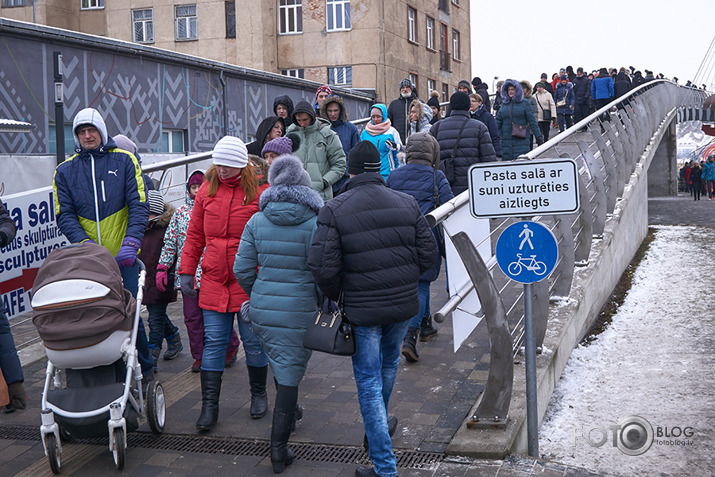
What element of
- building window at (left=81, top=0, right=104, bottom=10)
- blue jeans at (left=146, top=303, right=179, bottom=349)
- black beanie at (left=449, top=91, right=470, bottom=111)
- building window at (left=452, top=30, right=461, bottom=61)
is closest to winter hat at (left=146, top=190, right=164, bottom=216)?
blue jeans at (left=146, top=303, right=179, bottom=349)

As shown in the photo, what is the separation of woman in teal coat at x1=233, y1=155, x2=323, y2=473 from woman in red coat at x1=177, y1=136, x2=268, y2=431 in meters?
0.56

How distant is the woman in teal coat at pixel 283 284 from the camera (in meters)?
4.87

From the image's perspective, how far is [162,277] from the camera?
647 cm

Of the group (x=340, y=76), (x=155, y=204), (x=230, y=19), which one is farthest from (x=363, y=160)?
(x=230, y=19)

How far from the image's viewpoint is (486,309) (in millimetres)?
5184

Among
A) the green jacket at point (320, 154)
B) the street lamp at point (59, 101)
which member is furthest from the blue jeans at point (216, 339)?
the street lamp at point (59, 101)

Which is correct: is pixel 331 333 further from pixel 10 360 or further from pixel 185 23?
pixel 185 23

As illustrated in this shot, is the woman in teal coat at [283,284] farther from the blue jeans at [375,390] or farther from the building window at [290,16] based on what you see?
the building window at [290,16]

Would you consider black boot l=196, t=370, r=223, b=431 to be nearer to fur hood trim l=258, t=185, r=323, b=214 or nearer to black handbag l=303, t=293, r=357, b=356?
black handbag l=303, t=293, r=357, b=356

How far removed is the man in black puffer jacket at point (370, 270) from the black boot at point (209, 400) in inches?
50.7

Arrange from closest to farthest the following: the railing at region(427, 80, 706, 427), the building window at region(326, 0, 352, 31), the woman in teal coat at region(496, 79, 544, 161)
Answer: the railing at region(427, 80, 706, 427) < the woman in teal coat at region(496, 79, 544, 161) < the building window at region(326, 0, 352, 31)

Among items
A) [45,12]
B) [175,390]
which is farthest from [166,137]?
[45,12]

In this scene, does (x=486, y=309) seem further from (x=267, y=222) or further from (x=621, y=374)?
(x=621, y=374)

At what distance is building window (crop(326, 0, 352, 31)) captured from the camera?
36.0 meters
